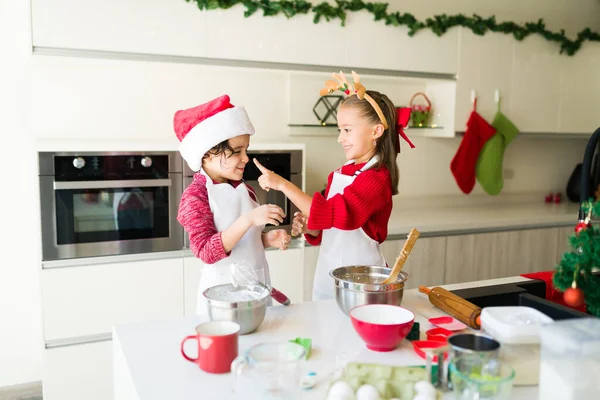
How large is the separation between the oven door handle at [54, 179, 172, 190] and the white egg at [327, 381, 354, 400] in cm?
172

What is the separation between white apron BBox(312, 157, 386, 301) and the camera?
1.88m

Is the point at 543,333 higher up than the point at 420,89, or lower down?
lower down

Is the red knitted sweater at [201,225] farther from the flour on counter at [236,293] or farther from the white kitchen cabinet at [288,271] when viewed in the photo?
the white kitchen cabinet at [288,271]

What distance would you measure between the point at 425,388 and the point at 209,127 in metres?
1.00

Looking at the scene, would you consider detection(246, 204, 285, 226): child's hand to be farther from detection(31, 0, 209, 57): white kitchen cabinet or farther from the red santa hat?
detection(31, 0, 209, 57): white kitchen cabinet

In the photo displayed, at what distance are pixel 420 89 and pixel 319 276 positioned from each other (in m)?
2.07

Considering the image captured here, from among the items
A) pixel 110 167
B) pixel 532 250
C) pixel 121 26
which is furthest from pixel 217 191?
pixel 532 250

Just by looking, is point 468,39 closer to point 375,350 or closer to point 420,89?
point 420,89

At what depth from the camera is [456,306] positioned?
1.43 metres

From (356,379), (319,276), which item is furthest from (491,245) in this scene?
(356,379)

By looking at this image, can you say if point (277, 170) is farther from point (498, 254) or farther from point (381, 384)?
point (381, 384)

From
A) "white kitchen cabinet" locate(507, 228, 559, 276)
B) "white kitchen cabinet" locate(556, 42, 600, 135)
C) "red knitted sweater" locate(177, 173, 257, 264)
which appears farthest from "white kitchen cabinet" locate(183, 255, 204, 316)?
"white kitchen cabinet" locate(556, 42, 600, 135)

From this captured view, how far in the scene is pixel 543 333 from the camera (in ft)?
3.10

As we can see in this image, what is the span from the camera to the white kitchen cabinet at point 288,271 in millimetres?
2742
